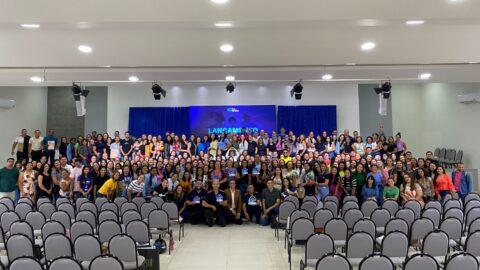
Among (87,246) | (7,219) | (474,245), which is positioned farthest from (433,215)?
A: (7,219)

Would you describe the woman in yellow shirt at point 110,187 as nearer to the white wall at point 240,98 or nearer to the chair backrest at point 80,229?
the chair backrest at point 80,229

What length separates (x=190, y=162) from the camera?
12.1 metres

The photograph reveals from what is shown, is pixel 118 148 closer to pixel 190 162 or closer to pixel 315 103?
pixel 190 162

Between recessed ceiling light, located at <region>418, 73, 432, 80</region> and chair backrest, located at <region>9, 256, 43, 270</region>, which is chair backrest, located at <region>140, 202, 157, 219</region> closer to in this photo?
chair backrest, located at <region>9, 256, 43, 270</region>

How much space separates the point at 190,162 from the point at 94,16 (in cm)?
673

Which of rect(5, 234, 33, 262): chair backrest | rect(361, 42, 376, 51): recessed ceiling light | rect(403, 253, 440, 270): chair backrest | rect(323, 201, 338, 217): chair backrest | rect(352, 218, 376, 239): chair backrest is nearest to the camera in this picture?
rect(403, 253, 440, 270): chair backrest

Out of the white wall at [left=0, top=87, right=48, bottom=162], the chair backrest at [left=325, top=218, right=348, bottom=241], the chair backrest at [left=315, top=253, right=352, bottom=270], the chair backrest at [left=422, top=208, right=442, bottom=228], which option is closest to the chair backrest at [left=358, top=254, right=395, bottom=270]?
the chair backrest at [left=315, top=253, right=352, bottom=270]

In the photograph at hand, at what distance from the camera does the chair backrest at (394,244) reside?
19.1 feet

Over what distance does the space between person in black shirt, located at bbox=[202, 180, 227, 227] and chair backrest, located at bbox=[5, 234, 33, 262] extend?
5.23 m

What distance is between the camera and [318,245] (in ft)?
19.0

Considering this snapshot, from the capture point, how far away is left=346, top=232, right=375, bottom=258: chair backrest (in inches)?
227

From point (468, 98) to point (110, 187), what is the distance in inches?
547

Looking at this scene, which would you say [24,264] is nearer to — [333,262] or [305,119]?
[333,262]

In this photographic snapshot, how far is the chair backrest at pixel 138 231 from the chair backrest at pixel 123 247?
1.10m
